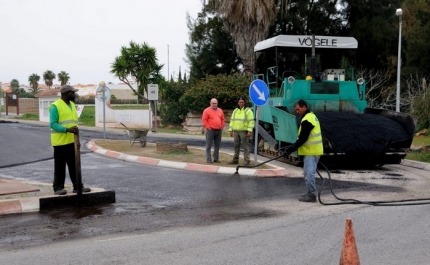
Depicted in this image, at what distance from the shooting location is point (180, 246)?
5582 millimetres

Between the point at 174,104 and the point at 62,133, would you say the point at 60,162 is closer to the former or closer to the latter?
the point at 62,133

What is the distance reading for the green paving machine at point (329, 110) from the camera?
11812 mm

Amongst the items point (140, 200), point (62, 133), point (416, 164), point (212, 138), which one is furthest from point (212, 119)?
point (416, 164)

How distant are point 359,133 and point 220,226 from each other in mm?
6388

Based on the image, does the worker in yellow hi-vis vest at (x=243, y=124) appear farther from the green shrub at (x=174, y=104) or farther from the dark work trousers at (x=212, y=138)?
the green shrub at (x=174, y=104)

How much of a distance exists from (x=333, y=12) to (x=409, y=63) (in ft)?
18.0

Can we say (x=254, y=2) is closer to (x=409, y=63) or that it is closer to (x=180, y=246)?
(x=409, y=63)

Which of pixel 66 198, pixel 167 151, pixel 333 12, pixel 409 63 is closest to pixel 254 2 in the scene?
pixel 333 12

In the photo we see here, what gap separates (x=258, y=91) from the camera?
12.1 meters

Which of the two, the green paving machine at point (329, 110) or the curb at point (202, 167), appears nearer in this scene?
the curb at point (202, 167)

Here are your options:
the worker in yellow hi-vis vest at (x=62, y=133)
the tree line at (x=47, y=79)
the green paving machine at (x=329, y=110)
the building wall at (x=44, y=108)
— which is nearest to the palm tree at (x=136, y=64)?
the building wall at (x=44, y=108)

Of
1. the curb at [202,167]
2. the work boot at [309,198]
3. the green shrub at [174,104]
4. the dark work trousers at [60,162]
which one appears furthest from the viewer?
the green shrub at [174,104]

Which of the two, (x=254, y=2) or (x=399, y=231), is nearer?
(x=399, y=231)

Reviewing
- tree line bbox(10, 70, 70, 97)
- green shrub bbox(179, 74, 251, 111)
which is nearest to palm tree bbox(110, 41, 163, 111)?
green shrub bbox(179, 74, 251, 111)
